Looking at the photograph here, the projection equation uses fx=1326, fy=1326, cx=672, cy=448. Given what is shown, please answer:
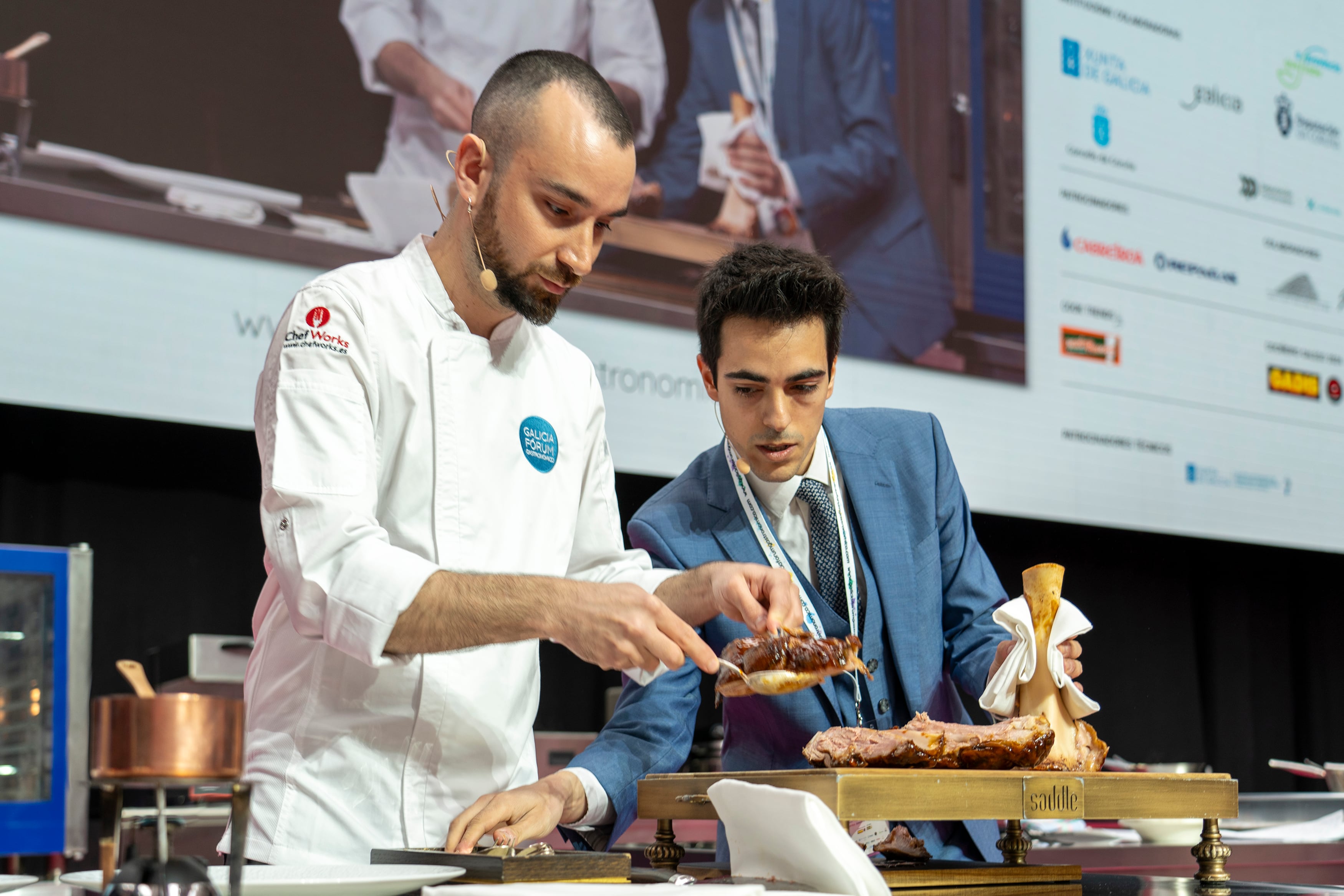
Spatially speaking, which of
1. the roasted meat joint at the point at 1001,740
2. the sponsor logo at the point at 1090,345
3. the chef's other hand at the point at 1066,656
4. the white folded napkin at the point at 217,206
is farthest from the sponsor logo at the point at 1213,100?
the roasted meat joint at the point at 1001,740

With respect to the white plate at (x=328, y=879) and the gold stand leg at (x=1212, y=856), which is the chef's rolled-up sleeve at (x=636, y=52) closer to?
the gold stand leg at (x=1212, y=856)

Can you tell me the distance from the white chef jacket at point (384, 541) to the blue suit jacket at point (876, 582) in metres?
0.17

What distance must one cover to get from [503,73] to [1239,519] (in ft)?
12.6

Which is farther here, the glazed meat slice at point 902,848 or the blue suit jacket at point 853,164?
the blue suit jacket at point 853,164

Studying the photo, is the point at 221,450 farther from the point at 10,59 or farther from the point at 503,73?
the point at 503,73

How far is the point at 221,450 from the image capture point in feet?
10.8

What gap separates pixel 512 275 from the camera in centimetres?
151

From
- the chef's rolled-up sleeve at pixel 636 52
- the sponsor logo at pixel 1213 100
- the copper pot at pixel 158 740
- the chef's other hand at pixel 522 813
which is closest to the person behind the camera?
the copper pot at pixel 158 740

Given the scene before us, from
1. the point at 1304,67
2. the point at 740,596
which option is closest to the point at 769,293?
the point at 740,596

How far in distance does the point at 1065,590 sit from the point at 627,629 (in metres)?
3.82

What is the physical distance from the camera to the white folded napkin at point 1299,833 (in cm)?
229

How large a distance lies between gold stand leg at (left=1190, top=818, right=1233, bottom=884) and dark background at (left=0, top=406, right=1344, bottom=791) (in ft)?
8.37

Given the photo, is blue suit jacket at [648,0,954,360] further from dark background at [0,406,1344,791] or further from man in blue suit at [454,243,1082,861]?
man in blue suit at [454,243,1082,861]

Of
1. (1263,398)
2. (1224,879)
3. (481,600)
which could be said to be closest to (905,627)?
(1224,879)
